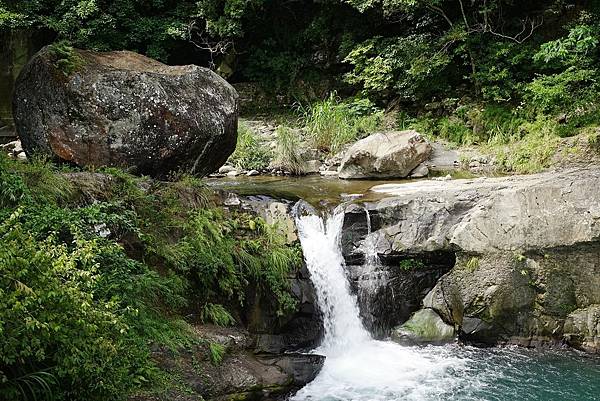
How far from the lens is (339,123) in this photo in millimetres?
13406

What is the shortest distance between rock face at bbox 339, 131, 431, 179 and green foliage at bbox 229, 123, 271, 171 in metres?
2.14

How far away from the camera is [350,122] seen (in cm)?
1384

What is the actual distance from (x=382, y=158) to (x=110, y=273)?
6.86 m

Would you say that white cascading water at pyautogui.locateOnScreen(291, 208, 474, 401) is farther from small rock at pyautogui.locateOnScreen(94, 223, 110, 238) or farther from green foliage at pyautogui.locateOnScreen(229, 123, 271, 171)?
Answer: green foliage at pyautogui.locateOnScreen(229, 123, 271, 171)

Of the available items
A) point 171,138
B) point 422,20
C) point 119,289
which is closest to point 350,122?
point 422,20

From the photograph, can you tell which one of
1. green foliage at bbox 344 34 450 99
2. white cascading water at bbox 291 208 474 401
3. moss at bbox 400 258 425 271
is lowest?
white cascading water at bbox 291 208 474 401

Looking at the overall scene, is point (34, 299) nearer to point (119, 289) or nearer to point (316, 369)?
point (119, 289)

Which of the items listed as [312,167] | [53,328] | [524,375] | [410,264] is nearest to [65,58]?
[53,328]

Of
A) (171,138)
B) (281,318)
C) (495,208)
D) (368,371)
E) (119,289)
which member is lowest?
(368,371)

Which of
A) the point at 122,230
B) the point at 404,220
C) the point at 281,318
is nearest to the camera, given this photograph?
the point at 122,230

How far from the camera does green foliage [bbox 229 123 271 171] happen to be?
40.2 ft

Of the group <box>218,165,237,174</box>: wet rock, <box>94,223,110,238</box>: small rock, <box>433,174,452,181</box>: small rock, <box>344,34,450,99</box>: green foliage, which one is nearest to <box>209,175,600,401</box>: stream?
<box>94,223,110,238</box>: small rock

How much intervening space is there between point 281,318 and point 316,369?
30.5 inches

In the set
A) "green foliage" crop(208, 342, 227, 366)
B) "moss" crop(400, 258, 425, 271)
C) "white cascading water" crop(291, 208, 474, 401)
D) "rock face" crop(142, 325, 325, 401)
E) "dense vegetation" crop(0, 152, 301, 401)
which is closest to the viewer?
"dense vegetation" crop(0, 152, 301, 401)
